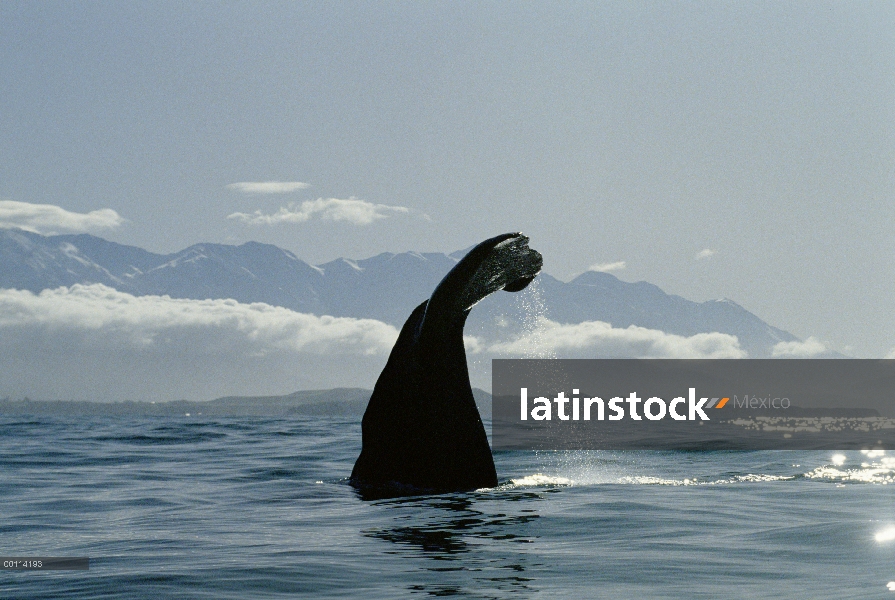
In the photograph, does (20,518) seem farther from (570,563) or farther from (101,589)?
(570,563)

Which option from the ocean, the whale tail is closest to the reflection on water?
the ocean

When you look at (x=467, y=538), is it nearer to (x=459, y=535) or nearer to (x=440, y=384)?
(x=459, y=535)

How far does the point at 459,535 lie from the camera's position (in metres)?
6.98

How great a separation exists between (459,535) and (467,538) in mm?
112

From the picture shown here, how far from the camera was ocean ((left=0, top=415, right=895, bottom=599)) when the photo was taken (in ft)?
18.6

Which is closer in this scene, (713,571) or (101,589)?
(101,589)

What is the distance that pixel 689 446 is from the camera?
21.3 meters

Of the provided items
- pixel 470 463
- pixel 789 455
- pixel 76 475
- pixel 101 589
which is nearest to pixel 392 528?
pixel 470 463

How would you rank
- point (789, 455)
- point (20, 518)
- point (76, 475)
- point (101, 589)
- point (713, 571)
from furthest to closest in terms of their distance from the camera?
1. point (789, 455)
2. point (76, 475)
3. point (20, 518)
4. point (713, 571)
5. point (101, 589)

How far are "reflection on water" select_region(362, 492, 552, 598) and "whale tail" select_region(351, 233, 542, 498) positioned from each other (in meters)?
0.27

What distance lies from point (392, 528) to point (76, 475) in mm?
7671

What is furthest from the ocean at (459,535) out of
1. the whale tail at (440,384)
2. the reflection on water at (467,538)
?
the whale tail at (440,384)

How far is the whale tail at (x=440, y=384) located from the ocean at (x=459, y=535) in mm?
287

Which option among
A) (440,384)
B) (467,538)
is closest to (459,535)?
(467,538)
